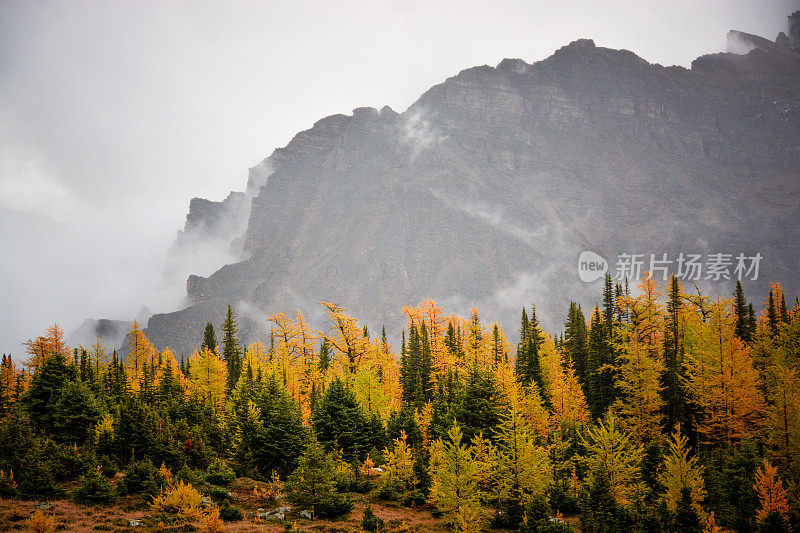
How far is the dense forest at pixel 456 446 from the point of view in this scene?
29266 mm

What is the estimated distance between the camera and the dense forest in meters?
29.3

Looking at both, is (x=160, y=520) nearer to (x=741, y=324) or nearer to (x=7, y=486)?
(x=7, y=486)

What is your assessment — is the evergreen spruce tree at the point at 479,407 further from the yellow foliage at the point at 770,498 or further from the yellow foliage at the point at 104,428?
the yellow foliage at the point at 104,428

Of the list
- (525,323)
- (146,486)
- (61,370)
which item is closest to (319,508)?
(146,486)

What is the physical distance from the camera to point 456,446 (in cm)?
2977

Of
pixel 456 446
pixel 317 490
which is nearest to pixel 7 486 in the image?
pixel 317 490

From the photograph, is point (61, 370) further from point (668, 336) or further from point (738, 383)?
point (668, 336)

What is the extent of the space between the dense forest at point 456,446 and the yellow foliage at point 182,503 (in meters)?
0.12

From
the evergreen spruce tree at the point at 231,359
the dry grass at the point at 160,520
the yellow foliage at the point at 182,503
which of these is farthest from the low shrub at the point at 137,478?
the evergreen spruce tree at the point at 231,359

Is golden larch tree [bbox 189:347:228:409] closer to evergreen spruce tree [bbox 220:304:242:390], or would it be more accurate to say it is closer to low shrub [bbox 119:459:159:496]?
evergreen spruce tree [bbox 220:304:242:390]

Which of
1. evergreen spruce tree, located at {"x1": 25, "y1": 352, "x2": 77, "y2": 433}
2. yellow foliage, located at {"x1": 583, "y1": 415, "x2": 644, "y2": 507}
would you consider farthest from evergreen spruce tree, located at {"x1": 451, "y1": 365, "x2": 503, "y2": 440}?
evergreen spruce tree, located at {"x1": 25, "y1": 352, "x2": 77, "y2": 433}

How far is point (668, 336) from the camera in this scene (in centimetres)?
6162

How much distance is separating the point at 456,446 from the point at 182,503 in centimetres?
1651

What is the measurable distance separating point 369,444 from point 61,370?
29275mm
